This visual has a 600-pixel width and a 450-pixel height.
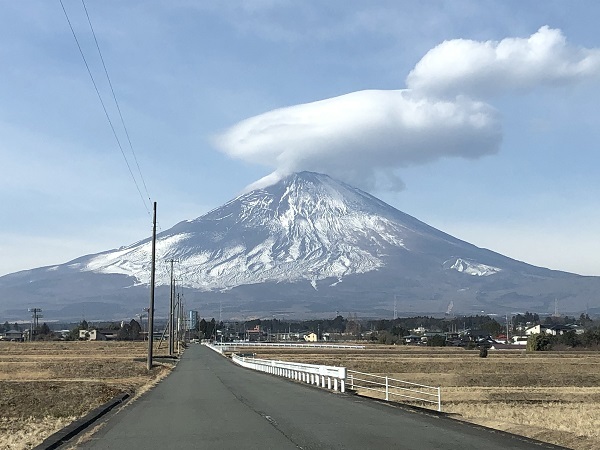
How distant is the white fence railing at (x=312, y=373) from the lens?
2825 cm

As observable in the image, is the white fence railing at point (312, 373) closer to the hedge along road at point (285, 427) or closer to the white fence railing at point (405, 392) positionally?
the white fence railing at point (405, 392)

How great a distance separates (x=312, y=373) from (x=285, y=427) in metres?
17.3

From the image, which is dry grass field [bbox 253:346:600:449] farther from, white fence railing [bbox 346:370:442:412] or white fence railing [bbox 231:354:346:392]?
white fence railing [bbox 231:354:346:392]

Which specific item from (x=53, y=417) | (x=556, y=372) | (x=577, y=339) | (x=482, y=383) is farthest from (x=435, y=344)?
(x=53, y=417)

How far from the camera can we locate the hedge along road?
13844 millimetres

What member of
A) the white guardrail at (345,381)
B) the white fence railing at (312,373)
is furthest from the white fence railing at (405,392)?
the white fence railing at (312,373)

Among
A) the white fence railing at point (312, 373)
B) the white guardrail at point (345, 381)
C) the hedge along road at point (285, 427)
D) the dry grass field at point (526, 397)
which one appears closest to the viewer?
the hedge along road at point (285, 427)

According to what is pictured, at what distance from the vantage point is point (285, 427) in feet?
53.0

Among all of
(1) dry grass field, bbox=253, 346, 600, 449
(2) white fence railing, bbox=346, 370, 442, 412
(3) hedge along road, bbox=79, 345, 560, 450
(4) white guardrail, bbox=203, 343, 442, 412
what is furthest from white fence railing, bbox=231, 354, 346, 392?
(1) dry grass field, bbox=253, 346, 600, 449

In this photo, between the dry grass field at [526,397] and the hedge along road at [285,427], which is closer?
the hedge along road at [285,427]

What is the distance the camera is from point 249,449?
13023 millimetres

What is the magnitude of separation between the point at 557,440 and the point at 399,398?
586 inches

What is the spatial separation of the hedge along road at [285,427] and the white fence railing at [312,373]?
11.1 feet

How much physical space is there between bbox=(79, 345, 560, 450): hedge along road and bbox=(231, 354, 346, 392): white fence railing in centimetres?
338
